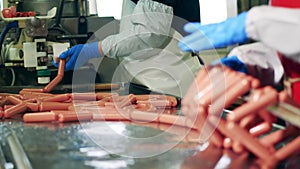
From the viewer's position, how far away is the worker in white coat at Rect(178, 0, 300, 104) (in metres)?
0.58

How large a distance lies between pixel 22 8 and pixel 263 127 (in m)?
1.93

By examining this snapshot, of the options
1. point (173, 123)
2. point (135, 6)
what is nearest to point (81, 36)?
point (135, 6)

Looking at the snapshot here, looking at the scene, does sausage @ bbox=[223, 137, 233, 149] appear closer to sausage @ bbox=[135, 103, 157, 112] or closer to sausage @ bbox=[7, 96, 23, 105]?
sausage @ bbox=[135, 103, 157, 112]

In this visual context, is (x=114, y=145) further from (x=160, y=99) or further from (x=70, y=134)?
(x=160, y=99)

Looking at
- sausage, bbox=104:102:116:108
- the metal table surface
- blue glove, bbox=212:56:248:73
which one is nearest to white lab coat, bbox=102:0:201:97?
sausage, bbox=104:102:116:108

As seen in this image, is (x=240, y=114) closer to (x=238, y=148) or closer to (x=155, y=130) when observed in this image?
(x=238, y=148)

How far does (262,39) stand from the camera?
597mm

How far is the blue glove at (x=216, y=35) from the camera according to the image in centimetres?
61

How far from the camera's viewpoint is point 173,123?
0.93m

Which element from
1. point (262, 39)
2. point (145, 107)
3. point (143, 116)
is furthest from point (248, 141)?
point (145, 107)

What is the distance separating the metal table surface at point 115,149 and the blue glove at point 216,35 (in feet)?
0.56

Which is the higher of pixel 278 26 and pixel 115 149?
pixel 278 26

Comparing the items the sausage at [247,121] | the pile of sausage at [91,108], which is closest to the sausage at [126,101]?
the pile of sausage at [91,108]

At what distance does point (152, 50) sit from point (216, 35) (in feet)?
2.88
